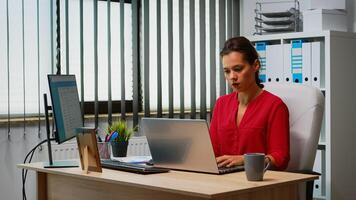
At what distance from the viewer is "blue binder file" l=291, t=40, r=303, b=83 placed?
3.92 metres

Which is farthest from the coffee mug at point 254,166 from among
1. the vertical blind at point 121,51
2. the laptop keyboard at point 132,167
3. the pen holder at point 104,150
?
the vertical blind at point 121,51

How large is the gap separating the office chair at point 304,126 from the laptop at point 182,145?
0.42m

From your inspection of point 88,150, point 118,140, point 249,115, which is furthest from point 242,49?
point 88,150

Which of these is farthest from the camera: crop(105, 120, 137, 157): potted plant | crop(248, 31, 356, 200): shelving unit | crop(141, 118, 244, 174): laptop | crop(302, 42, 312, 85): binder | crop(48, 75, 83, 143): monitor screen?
crop(302, 42, 312, 85): binder

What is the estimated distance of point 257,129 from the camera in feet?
8.39

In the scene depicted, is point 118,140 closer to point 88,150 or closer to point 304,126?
point 88,150

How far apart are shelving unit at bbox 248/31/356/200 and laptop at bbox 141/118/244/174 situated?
1.70m

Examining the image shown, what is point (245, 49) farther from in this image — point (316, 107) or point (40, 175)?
point (40, 175)

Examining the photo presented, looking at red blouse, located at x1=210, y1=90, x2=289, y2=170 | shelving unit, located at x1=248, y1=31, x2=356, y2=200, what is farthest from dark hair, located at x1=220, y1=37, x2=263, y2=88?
shelving unit, located at x1=248, y1=31, x2=356, y2=200

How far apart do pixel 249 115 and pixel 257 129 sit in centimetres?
8

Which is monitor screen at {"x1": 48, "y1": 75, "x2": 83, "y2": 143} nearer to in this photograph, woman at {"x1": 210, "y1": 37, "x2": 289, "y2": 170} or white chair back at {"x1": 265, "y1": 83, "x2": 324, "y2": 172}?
woman at {"x1": 210, "y1": 37, "x2": 289, "y2": 170}

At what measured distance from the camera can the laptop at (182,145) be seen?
2100mm

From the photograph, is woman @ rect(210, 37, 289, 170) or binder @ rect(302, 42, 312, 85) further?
binder @ rect(302, 42, 312, 85)

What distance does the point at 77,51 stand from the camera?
373 cm
